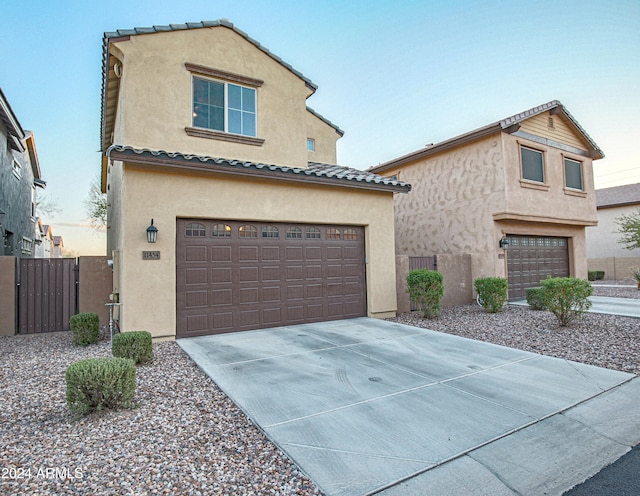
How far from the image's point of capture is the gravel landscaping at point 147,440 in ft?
8.30

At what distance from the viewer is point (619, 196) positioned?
1007 inches

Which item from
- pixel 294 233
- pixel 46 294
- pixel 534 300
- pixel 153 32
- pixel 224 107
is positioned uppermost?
pixel 153 32

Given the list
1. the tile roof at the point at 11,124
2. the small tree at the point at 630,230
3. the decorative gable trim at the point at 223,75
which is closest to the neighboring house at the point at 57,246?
the tile roof at the point at 11,124

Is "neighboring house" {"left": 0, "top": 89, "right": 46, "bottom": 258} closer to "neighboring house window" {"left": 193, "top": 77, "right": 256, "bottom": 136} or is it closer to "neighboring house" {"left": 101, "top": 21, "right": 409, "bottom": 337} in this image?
"neighboring house" {"left": 101, "top": 21, "right": 409, "bottom": 337}

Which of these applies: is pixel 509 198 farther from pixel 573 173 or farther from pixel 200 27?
pixel 200 27

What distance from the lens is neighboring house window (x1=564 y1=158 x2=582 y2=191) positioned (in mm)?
14374

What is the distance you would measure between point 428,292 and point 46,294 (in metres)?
9.82

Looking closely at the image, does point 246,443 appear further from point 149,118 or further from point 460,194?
point 460,194

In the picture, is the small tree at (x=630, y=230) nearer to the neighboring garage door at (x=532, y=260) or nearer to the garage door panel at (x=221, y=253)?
the neighboring garage door at (x=532, y=260)

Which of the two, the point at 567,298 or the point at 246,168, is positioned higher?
the point at 246,168

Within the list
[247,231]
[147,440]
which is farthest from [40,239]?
[147,440]

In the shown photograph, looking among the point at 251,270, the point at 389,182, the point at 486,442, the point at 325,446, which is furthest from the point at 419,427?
the point at 389,182

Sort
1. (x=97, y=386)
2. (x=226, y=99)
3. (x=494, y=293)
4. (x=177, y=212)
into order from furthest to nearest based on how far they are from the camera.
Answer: (x=494, y=293) < (x=226, y=99) < (x=177, y=212) < (x=97, y=386)

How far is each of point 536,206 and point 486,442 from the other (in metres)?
12.3
